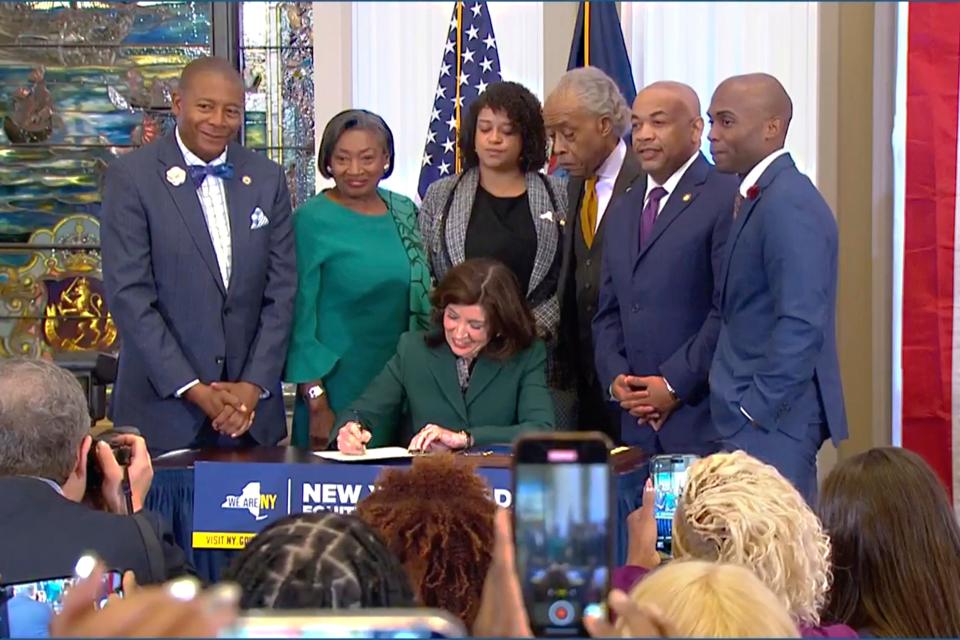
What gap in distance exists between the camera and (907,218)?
556 centimetres

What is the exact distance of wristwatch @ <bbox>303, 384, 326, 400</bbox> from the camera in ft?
13.9

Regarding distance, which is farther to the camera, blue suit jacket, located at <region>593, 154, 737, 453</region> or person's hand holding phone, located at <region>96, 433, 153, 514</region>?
blue suit jacket, located at <region>593, 154, 737, 453</region>

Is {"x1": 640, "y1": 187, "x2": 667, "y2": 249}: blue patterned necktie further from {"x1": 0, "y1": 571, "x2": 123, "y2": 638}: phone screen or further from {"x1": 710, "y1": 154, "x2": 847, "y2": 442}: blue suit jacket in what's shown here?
{"x1": 0, "y1": 571, "x2": 123, "y2": 638}: phone screen

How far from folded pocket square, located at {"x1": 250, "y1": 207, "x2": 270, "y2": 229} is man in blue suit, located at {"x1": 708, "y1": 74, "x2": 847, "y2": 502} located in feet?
4.44

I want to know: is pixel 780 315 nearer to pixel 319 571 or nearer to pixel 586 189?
pixel 586 189

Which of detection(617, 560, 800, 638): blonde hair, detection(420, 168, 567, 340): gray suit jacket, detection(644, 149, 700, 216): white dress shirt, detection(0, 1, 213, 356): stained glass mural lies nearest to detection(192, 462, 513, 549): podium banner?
detection(420, 168, 567, 340): gray suit jacket

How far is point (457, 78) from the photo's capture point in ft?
18.9

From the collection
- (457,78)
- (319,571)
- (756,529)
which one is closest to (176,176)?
(457,78)

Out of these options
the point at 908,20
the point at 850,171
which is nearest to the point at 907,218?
the point at 850,171

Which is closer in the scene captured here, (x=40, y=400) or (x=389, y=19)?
(x=40, y=400)

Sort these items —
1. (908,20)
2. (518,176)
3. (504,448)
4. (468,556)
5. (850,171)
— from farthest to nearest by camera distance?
(850,171) → (908,20) → (518,176) → (504,448) → (468,556)

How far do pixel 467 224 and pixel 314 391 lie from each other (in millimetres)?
702

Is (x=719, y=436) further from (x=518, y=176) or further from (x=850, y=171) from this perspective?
(x=850, y=171)

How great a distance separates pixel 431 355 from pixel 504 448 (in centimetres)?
38
